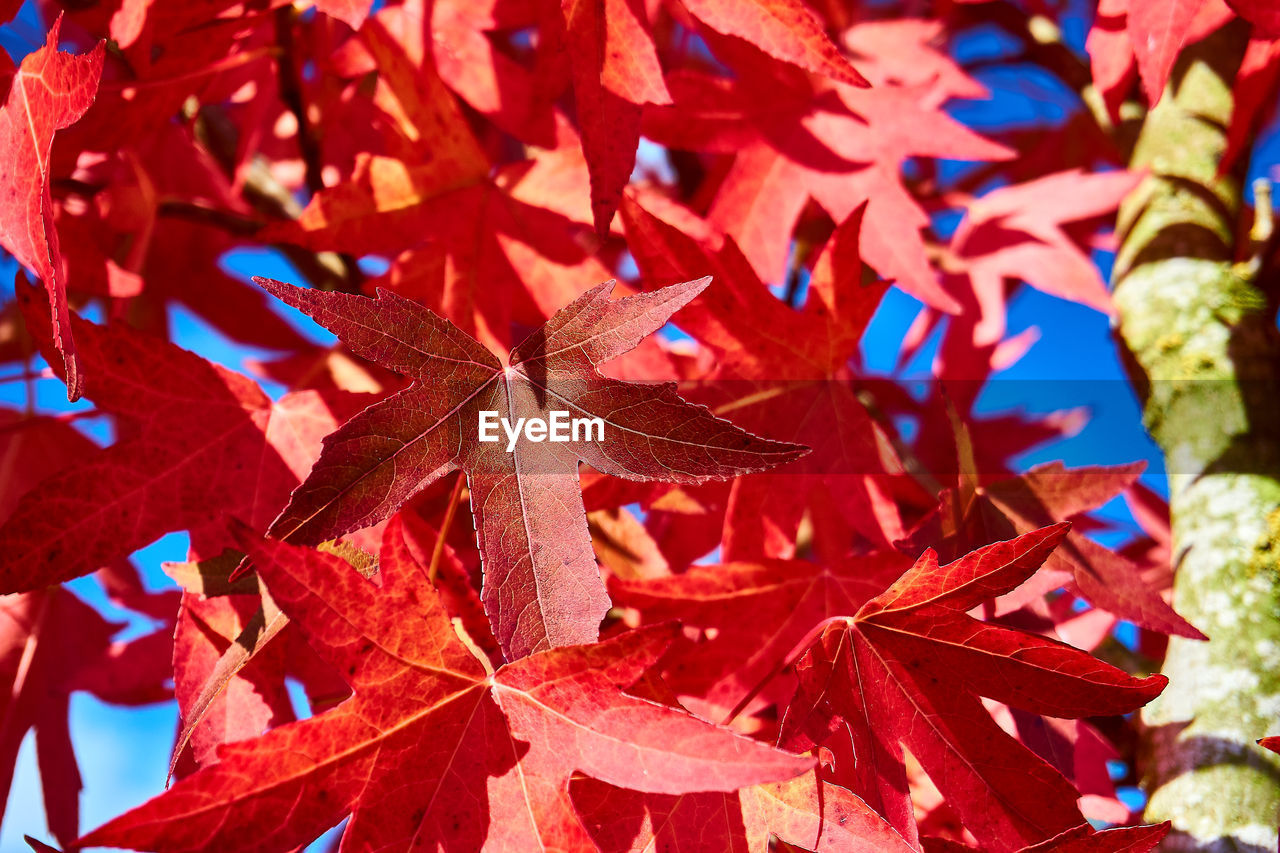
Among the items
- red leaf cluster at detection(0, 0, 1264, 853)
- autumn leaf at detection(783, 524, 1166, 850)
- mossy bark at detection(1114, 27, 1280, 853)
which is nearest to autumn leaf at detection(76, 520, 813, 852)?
red leaf cluster at detection(0, 0, 1264, 853)

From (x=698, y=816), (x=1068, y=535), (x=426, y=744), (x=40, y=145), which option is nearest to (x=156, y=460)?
(x=40, y=145)

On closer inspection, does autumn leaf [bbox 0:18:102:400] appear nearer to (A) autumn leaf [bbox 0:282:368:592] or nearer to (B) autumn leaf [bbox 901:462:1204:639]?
(A) autumn leaf [bbox 0:282:368:592]

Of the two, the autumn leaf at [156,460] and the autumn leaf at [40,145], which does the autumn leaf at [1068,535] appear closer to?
the autumn leaf at [156,460]

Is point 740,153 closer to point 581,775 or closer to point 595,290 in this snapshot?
point 595,290

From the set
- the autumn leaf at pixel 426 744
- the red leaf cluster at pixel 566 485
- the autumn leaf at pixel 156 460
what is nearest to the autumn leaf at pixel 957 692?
the red leaf cluster at pixel 566 485

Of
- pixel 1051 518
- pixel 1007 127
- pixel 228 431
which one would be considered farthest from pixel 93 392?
pixel 1007 127

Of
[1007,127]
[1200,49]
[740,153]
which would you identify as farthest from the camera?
[1007,127]
